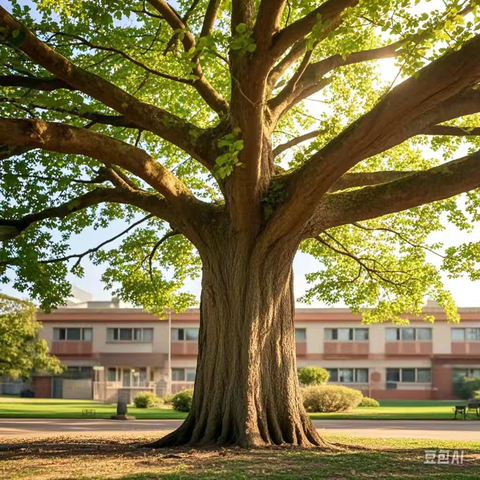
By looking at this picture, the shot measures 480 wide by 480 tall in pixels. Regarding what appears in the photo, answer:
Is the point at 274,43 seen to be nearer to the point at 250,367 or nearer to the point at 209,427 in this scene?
the point at 250,367

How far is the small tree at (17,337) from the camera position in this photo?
4362cm

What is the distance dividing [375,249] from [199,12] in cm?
811

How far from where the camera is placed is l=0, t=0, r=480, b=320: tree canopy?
11250 millimetres

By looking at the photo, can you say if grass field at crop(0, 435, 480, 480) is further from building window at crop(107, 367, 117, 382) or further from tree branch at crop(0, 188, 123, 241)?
building window at crop(107, 367, 117, 382)

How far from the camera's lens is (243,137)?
12.5 metres

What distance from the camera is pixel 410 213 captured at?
2108 centimetres

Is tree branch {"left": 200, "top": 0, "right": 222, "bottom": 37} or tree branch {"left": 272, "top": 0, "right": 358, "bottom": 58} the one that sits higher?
A: tree branch {"left": 200, "top": 0, "right": 222, "bottom": 37}

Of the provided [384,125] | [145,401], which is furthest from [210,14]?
[145,401]

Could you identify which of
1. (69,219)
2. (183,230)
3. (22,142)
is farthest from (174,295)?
(22,142)

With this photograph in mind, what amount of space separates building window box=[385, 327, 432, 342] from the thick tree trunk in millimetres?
44885

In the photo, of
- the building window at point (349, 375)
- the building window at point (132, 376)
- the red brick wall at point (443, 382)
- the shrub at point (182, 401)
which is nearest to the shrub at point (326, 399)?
the shrub at point (182, 401)

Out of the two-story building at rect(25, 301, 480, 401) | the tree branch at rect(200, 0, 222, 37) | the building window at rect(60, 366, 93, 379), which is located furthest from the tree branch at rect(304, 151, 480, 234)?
the building window at rect(60, 366, 93, 379)

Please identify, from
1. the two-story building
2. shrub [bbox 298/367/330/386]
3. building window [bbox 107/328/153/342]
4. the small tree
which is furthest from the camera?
building window [bbox 107/328/153/342]

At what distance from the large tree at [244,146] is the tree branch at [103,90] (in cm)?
3
